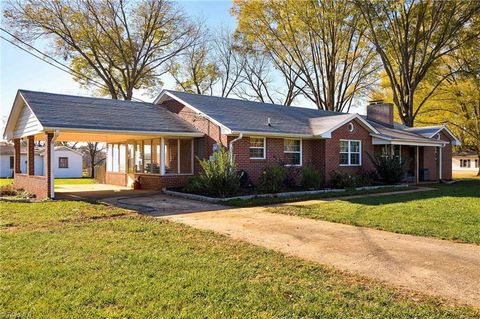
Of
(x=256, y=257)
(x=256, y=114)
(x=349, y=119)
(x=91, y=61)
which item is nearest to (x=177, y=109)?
(x=256, y=114)

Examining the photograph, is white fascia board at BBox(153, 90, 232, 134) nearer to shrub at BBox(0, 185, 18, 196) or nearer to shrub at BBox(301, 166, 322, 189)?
shrub at BBox(301, 166, 322, 189)

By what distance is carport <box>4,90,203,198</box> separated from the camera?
13.9 m

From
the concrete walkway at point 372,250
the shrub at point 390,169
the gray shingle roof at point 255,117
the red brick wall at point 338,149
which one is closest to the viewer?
the concrete walkway at point 372,250

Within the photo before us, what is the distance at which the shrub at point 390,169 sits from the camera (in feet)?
64.7

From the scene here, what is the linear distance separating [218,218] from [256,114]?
33.5 feet

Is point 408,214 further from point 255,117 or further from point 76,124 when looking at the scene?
point 76,124

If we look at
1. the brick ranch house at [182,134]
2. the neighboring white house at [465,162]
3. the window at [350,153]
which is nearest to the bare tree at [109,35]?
the brick ranch house at [182,134]

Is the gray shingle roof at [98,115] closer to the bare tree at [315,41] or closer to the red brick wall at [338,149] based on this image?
the red brick wall at [338,149]

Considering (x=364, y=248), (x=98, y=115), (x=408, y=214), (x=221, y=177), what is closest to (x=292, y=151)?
(x=221, y=177)

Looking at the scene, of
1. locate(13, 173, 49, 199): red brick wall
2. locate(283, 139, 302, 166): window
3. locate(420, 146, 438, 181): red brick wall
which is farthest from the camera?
locate(420, 146, 438, 181): red brick wall

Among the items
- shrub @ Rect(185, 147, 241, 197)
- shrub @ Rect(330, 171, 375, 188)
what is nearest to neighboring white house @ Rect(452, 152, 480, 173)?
shrub @ Rect(330, 171, 375, 188)

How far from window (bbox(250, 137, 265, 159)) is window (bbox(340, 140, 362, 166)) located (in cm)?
452

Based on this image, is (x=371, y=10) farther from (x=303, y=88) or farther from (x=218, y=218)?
(x=218, y=218)

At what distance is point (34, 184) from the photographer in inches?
616
